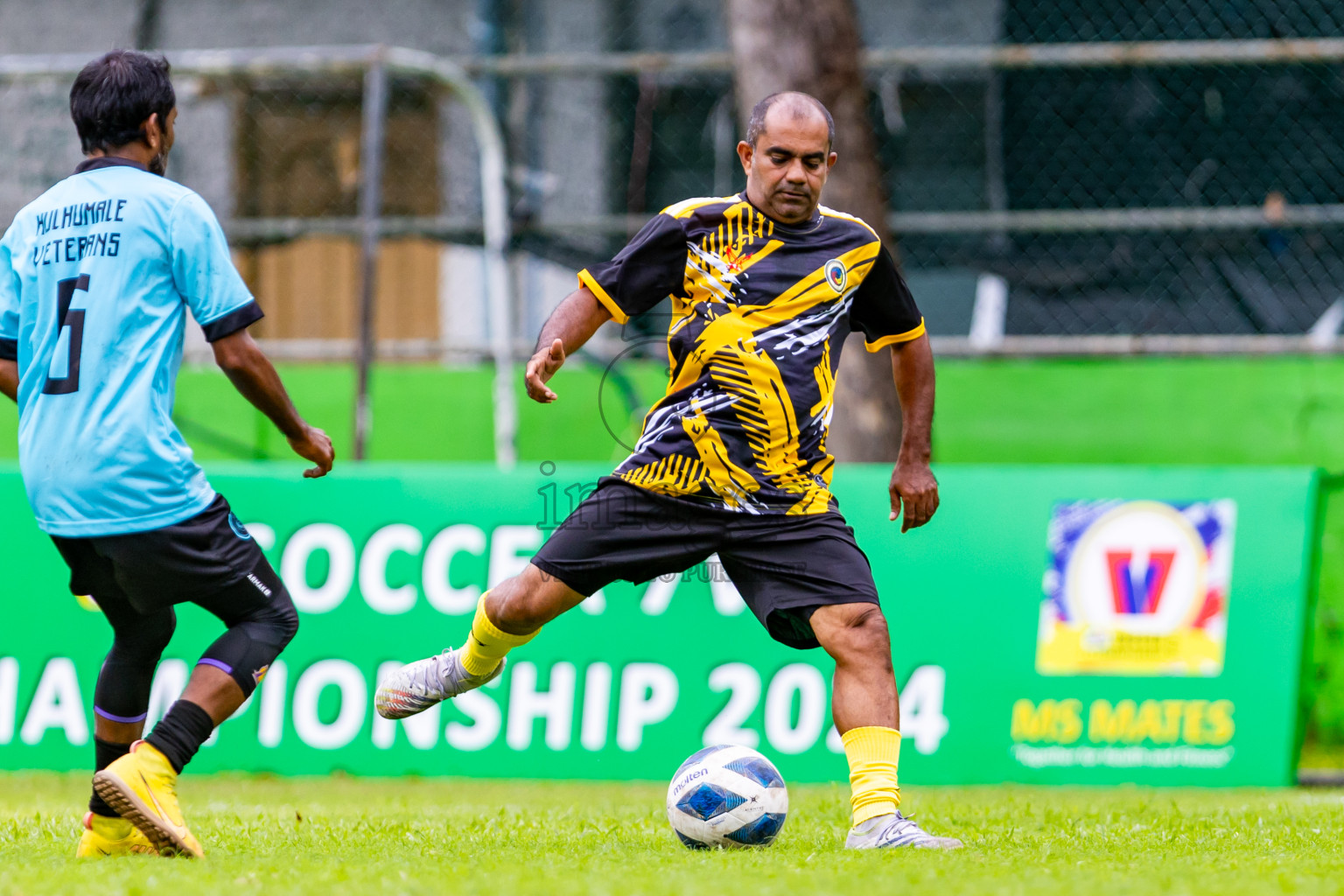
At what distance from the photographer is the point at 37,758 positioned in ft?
22.5

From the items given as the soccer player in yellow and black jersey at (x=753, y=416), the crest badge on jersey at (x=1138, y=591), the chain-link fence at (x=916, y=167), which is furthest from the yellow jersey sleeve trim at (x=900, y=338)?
the chain-link fence at (x=916, y=167)

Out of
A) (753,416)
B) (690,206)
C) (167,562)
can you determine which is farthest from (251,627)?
(690,206)

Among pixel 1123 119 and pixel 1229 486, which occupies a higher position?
pixel 1123 119

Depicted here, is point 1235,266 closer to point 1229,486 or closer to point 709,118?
point 1229,486

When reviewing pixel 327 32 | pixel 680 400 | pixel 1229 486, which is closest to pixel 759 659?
pixel 1229 486

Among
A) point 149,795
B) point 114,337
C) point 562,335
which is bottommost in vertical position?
point 149,795

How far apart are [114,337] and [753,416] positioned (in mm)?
1671

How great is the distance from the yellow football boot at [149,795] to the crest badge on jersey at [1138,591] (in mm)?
3850

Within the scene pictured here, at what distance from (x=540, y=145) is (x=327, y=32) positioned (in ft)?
7.25

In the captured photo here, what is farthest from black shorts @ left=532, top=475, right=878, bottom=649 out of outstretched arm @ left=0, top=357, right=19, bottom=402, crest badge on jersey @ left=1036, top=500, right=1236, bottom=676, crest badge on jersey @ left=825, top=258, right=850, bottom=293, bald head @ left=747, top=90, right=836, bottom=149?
crest badge on jersey @ left=1036, top=500, right=1236, bottom=676

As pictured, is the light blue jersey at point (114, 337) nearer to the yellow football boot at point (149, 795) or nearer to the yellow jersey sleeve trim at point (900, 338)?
the yellow football boot at point (149, 795)

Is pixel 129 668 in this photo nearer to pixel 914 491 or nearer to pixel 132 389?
pixel 132 389

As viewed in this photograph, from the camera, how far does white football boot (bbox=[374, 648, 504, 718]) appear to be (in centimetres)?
468

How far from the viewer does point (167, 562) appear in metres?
4.04
